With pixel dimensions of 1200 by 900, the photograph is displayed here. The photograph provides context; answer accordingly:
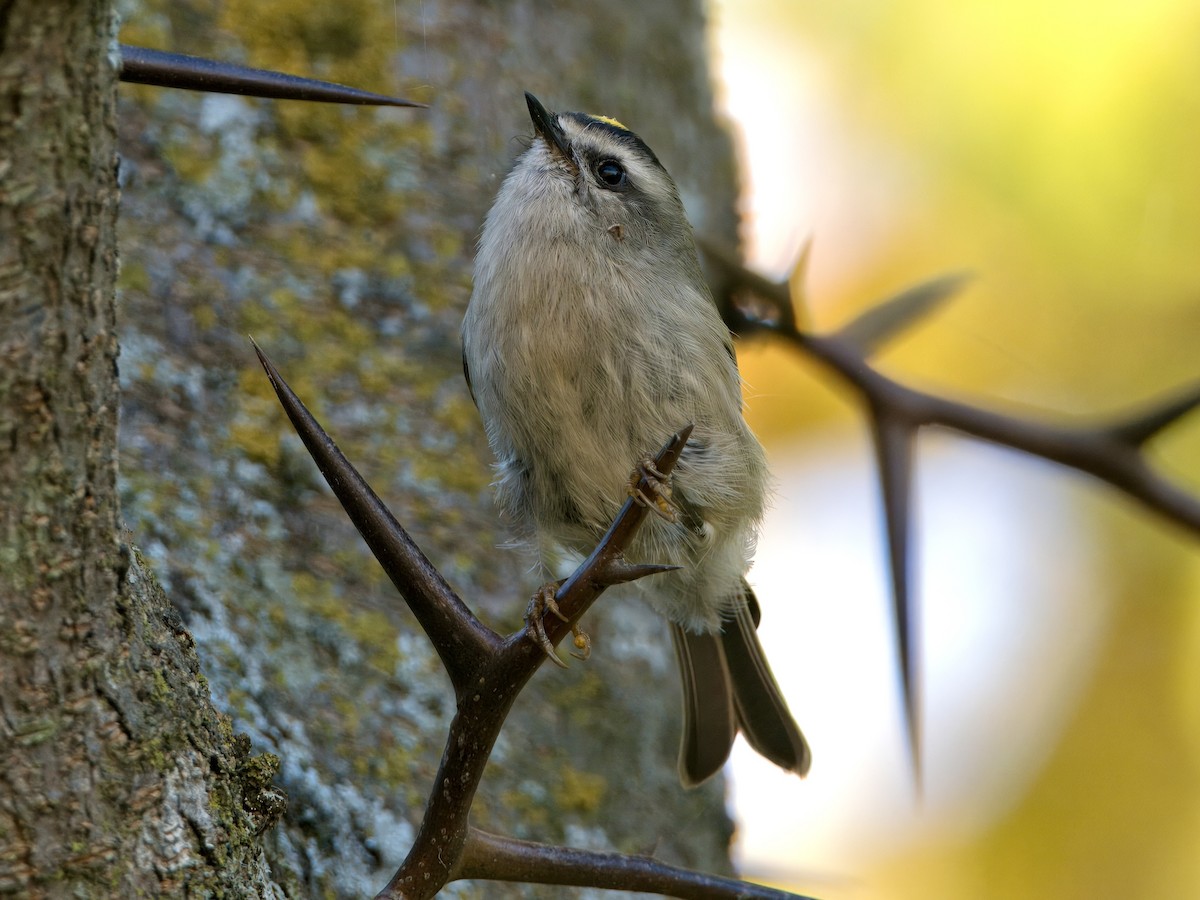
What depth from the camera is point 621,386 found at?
2824 mm

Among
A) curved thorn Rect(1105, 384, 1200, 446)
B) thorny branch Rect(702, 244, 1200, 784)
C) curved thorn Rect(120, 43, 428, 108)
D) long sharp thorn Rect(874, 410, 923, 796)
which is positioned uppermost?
curved thorn Rect(120, 43, 428, 108)

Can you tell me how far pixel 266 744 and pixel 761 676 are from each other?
1.67 meters

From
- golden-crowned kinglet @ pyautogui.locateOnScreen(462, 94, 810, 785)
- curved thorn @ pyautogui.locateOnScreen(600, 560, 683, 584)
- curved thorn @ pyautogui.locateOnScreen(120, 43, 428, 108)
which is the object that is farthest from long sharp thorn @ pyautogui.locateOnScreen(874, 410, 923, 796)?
curved thorn @ pyautogui.locateOnScreen(120, 43, 428, 108)

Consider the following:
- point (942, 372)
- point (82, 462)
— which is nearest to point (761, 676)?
point (82, 462)

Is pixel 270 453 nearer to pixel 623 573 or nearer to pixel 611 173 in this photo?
pixel 611 173

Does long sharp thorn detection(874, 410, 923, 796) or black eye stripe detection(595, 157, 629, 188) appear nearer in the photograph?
long sharp thorn detection(874, 410, 923, 796)

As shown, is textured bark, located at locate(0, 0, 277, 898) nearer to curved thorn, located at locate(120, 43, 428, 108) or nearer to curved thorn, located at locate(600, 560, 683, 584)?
curved thorn, located at locate(120, 43, 428, 108)

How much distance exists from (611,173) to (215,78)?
1840mm

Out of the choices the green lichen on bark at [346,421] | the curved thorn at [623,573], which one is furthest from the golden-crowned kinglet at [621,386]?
the curved thorn at [623,573]

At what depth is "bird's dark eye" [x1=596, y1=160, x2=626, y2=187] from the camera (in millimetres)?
3178

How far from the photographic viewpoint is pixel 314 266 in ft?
9.04

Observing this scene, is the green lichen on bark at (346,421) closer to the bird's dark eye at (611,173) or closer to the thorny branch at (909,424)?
the bird's dark eye at (611,173)

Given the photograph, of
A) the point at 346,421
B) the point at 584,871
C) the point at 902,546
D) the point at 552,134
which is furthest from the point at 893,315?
the point at 584,871

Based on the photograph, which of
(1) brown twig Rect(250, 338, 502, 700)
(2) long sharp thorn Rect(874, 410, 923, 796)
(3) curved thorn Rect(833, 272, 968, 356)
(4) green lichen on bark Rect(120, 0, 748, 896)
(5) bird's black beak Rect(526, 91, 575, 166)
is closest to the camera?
(1) brown twig Rect(250, 338, 502, 700)
